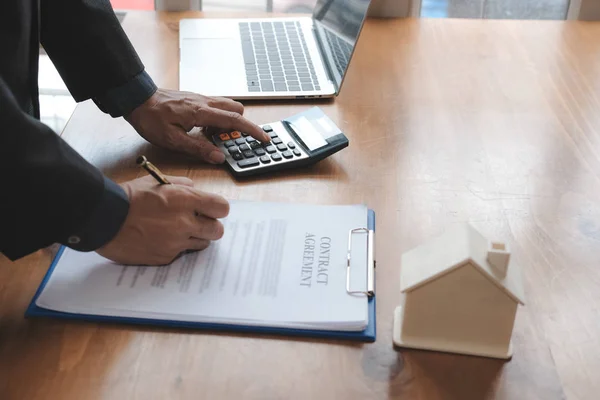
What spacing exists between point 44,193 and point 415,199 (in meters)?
0.51

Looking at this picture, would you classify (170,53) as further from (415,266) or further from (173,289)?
(415,266)

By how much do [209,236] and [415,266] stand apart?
28 centimetres

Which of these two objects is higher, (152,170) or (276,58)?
(152,170)

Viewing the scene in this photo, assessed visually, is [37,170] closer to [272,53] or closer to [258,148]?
[258,148]

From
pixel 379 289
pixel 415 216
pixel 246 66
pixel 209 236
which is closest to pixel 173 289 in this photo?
pixel 209 236

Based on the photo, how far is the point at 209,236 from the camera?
0.93m

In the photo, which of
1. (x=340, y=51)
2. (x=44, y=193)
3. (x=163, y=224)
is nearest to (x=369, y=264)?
(x=163, y=224)

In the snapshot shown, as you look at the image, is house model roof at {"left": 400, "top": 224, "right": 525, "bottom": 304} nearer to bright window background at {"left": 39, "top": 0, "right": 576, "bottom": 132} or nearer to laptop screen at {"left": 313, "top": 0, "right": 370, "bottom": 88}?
laptop screen at {"left": 313, "top": 0, "right": 370, "bottom": 88}

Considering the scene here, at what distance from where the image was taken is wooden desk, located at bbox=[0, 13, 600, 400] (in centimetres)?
77

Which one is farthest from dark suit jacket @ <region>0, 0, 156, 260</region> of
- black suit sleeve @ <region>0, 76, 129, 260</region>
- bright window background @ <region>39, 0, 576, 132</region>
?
bright window background @ <region>39, 0, 576, 132</region>

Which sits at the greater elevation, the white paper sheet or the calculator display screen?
the calculator display screen

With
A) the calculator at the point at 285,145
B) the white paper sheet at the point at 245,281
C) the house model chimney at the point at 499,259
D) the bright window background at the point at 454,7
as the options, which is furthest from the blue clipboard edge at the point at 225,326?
the bright window background at the point at 454,7

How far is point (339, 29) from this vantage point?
1.38m

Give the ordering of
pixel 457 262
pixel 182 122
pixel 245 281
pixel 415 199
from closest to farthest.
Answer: pixel 457 262 < pixel 245 281 < pixel 415 199 < pixel 182 122
